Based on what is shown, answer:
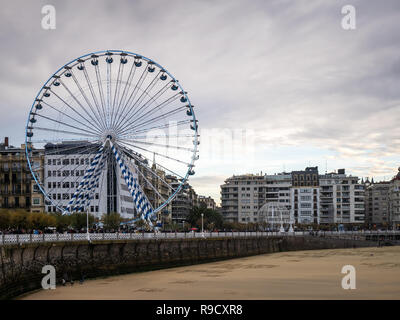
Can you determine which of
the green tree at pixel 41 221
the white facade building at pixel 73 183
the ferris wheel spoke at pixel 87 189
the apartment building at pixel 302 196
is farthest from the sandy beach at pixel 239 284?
the apartment building at pixel 302 196

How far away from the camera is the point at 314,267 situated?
69.5m

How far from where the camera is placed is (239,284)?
51.2 metres

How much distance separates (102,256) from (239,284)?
13.2 m

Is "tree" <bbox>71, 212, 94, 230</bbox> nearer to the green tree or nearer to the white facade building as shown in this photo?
the green tree

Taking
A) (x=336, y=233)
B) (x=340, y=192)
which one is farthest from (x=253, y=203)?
(x=336, y=233)

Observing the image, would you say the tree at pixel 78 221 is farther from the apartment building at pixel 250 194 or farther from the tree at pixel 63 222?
the apartment building at pixel 250 194

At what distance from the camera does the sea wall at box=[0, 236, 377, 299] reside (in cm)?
4312

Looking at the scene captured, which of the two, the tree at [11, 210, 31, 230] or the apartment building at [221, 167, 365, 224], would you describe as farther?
the apartment building at [221, 167, 365, 224]

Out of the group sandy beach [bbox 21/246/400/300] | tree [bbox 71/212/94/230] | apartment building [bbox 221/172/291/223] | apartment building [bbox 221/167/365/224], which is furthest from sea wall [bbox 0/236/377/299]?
apartment building [bbox 221/172/291/223]

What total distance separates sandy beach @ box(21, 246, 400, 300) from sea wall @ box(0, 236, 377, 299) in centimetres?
127

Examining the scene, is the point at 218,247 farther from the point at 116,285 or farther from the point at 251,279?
the point at 116,285

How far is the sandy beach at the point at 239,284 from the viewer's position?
44250mm

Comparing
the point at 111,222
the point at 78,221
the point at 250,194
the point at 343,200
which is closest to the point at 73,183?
the point at 111,222
